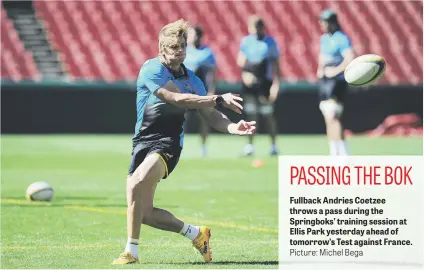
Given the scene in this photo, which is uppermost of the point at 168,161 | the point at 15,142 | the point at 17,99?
the point at 17,99

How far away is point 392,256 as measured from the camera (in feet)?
26.4

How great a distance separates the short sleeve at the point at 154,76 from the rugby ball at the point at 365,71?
11.3ft

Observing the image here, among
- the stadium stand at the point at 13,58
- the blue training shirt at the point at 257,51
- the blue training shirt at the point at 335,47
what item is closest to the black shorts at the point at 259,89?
the blue training shirt at the point at 257,51

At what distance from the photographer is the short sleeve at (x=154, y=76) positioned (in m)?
7.90

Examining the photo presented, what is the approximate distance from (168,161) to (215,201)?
16.1ft

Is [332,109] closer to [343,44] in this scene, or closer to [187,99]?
[343,44]

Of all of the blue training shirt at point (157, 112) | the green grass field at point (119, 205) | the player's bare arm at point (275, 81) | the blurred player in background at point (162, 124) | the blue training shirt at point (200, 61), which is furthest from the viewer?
the player's bare arm at point (275, 81)

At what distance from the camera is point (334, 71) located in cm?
1608

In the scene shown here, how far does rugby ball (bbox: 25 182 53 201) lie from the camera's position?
41.4ft

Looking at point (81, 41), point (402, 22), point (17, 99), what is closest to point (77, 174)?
point (17, 99)

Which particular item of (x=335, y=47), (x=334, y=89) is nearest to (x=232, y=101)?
(x=335, y=47)

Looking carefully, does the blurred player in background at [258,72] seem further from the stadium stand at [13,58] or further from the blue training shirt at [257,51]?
the stadium stand at [13,58]

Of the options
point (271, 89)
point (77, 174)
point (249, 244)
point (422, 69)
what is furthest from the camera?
point (422, 69)

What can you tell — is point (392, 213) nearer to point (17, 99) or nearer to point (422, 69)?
point (17, 99)
